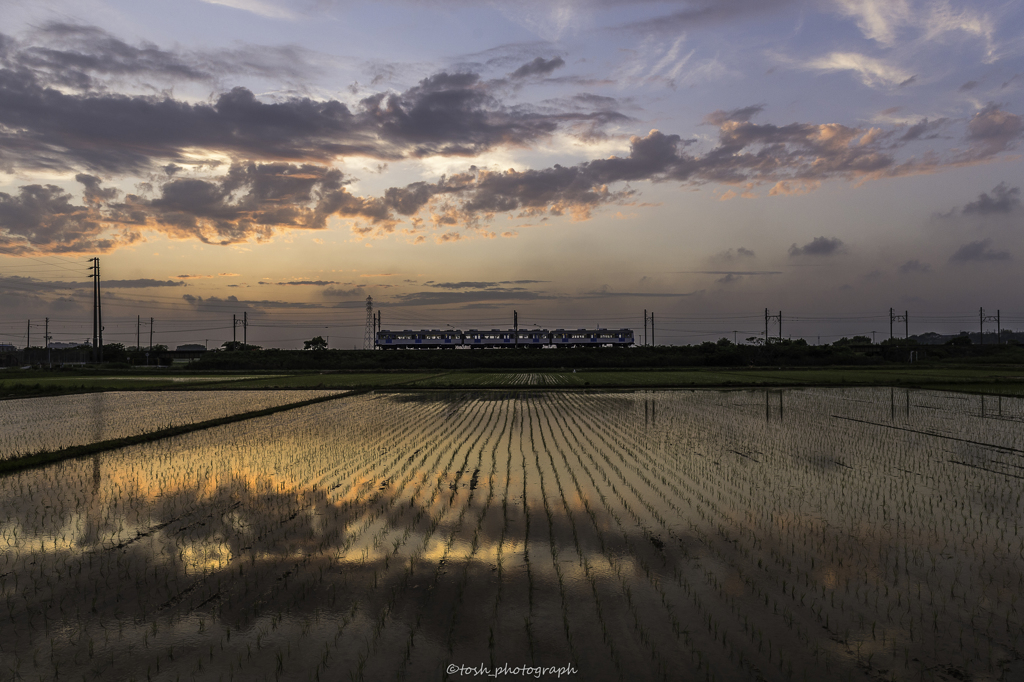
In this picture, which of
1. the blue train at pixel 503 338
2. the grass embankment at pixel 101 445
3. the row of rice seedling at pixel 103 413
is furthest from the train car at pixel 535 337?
the grass embankment at pixel 101 445

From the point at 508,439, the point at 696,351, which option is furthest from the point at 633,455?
the point at 696,351

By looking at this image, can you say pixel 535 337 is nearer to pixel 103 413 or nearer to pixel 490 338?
pixel 490 338

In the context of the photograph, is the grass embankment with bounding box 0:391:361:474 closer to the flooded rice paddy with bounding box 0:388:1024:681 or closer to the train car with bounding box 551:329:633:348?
the flooded rice paddy with bounding box 0:388:1024:681

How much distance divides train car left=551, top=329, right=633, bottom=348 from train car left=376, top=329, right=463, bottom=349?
1223cm

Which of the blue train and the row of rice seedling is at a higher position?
the blue train

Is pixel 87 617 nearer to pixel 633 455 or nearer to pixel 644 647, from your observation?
pixel 644 647

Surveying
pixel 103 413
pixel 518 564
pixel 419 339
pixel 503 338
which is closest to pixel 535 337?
pixel 503 338

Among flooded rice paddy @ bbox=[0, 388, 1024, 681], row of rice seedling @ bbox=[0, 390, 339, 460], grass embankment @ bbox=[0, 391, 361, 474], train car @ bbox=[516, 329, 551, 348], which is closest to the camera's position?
flooded rice paddy @ bbox=[0, 388, 1024, 681]

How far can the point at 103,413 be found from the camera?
2123cm

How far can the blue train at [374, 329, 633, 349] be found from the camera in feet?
234

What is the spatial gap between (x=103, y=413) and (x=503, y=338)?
52655 mm

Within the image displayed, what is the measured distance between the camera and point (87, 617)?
4.82 m

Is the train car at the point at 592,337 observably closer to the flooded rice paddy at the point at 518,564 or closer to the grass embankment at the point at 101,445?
the grass embankment at the point at 101,445

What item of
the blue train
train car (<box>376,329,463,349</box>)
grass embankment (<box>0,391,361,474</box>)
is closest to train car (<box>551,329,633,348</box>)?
the blue train
